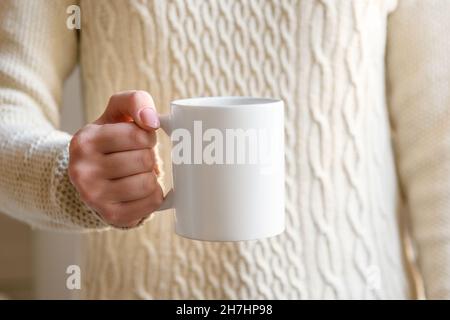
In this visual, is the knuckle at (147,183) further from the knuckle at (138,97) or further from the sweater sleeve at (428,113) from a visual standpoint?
the sweater sleeve at (428,113)

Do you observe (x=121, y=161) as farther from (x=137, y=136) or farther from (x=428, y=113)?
(x=428, y=113)

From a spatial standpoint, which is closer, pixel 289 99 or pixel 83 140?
pixel 83 140

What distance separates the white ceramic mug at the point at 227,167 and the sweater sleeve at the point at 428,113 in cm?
37

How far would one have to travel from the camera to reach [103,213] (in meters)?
0.61

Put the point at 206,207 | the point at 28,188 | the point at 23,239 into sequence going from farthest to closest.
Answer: the point at 23,239, the point at 28,188, the point at 206,207

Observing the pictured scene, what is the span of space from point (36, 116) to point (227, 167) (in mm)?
354

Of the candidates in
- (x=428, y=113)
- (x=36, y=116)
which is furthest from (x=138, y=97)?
(x=428, y=113)

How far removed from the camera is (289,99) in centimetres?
83

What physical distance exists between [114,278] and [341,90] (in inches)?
13.9

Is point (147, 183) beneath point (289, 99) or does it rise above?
beneath

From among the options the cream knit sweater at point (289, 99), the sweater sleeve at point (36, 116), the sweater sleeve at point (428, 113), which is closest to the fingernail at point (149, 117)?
the sweater sleeve at point (36, 116)

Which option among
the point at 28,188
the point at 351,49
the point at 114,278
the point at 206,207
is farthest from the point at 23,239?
the point at 206,207

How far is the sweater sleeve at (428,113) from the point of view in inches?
33.6
